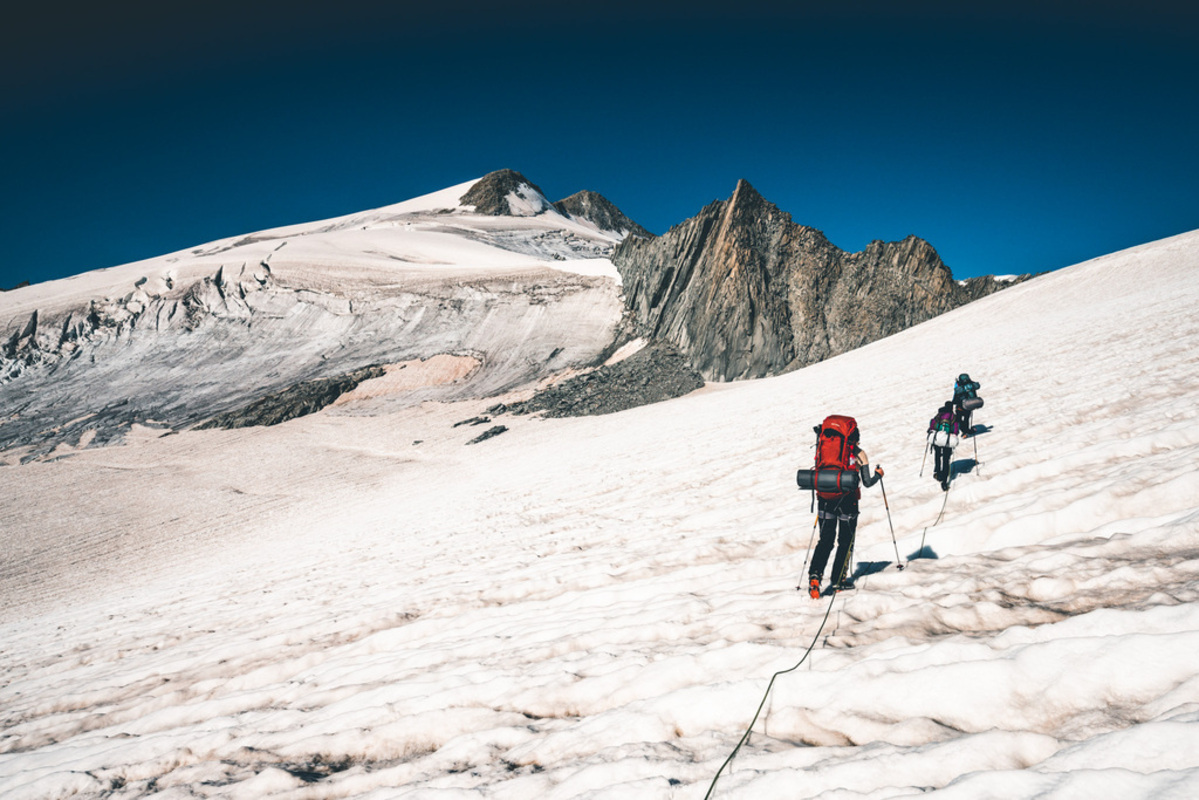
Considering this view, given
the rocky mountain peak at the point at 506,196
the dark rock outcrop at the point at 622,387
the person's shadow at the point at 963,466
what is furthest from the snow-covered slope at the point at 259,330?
the rocky mountain peak at the point at 506,196

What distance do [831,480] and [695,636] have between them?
1652mm

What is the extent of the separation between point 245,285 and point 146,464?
24297mm

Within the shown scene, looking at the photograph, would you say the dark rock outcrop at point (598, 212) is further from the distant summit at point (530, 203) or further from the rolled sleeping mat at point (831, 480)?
the rolled sleeping mat at point (831, 480)

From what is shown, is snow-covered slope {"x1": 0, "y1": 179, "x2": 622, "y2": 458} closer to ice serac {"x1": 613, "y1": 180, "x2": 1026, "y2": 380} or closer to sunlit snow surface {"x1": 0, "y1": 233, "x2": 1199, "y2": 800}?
ice serac {"x1": 613, "y1": 180, "x2": 1026, "y2": 380}

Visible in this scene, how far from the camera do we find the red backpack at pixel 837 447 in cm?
460

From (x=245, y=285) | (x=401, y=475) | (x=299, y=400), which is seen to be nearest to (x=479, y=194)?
(x=245, y=285)

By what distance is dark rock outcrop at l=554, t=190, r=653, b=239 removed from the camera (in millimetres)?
114312

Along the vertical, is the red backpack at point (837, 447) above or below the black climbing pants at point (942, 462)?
above

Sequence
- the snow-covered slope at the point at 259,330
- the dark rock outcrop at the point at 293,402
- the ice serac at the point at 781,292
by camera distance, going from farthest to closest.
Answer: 1. the snow-covered slope at the point at 259,330
2. the dark rock outcrop at the point at 293,402
3. the ice serac at the point at 781,292

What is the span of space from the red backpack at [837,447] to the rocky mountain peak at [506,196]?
311ft

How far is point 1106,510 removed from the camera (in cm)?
436

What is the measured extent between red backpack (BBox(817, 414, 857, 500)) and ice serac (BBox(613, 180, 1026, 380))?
25278 millimetres

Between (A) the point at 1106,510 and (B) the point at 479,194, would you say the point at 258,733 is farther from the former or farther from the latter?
(B) the point at 479,194

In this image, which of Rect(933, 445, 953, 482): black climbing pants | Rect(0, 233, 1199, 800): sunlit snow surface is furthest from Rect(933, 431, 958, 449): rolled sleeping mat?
Rect(0, 233, 1199, 800): sunlit snow surface
